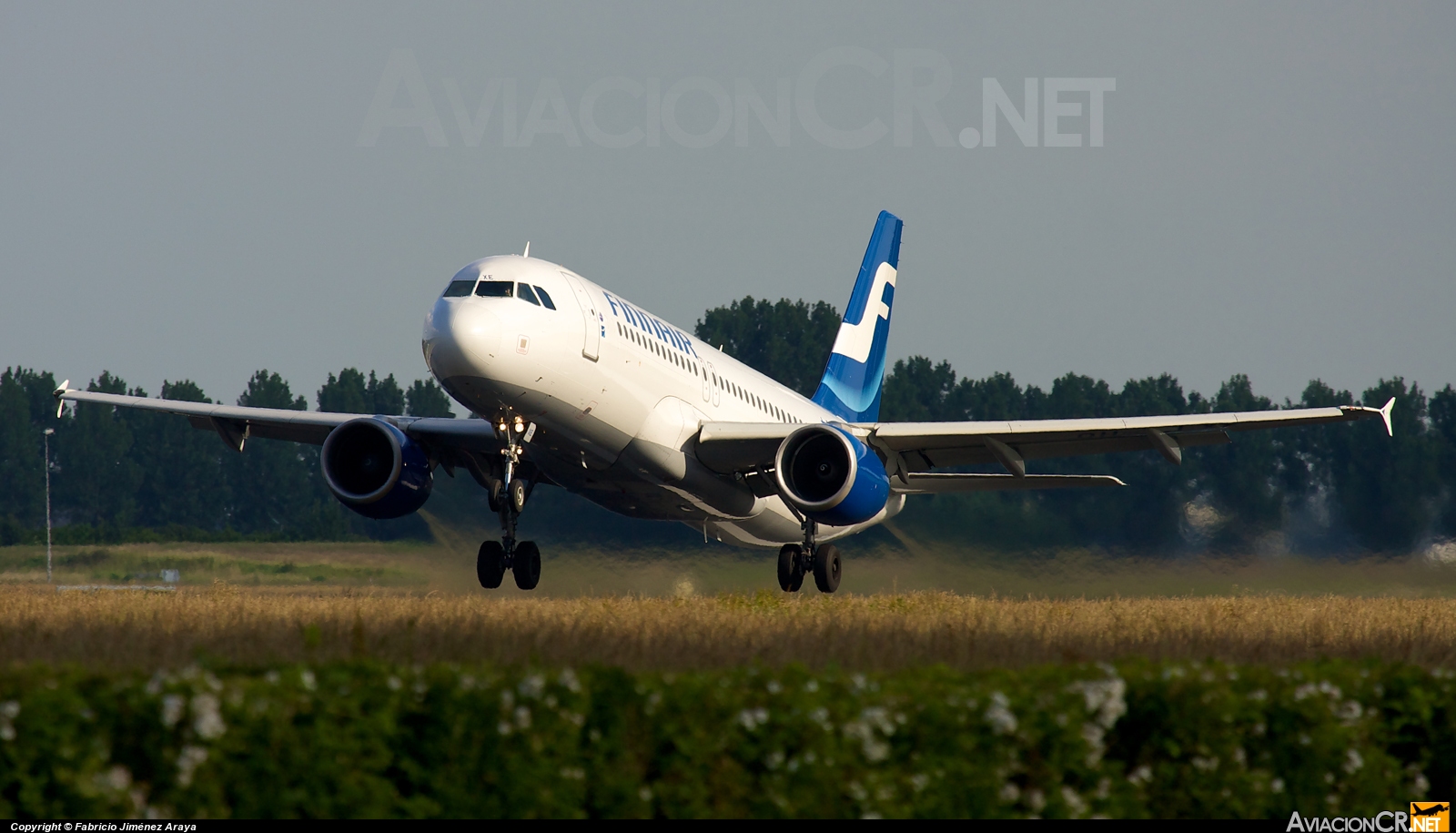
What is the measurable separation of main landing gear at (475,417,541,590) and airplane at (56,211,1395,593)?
0.04 meters

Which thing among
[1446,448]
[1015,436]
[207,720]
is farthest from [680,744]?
[1446,448]

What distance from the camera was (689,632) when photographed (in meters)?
14.1

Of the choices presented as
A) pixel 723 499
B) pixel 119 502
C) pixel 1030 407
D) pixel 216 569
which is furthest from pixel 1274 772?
pixel 119 502

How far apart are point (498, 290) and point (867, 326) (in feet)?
58.3

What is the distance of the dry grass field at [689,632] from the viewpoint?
11.1 meters

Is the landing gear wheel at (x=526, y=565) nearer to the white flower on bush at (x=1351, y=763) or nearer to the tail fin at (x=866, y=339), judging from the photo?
the tail fin at (x=866, y=339)

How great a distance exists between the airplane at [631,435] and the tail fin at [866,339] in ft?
12.3

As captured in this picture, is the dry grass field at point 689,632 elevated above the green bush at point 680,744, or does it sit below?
below

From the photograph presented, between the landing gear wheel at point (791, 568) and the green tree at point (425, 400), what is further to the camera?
Result: the green tree at point (425, 400)

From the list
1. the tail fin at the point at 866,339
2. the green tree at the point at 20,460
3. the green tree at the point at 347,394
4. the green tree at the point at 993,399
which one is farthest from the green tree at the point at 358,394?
the tail fin at the point at 866,339

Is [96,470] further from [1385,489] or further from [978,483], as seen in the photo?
[1385,489]

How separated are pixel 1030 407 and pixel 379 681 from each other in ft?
225

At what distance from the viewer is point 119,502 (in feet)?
300

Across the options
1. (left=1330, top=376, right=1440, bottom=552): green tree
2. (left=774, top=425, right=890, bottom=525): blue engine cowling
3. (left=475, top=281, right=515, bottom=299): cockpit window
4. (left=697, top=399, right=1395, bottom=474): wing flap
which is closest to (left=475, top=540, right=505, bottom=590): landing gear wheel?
(left=697, top=399, right=1395, bottom=474): wing flap
